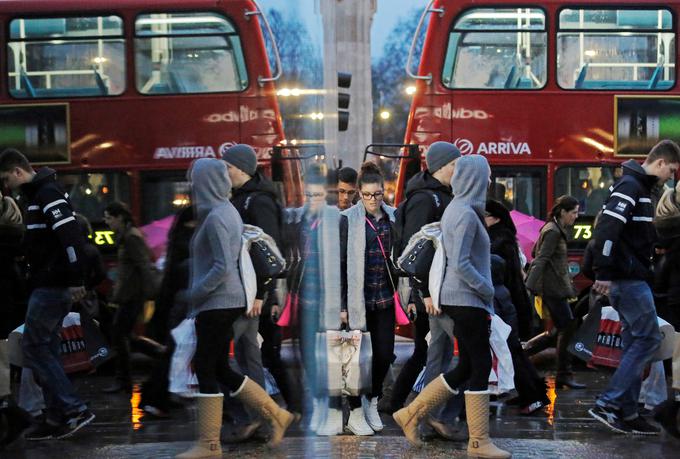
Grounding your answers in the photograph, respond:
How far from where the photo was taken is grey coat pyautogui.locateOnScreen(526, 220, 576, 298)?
7.66 meters

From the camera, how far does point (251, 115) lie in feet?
4.78

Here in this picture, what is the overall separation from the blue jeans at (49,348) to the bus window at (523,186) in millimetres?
4837

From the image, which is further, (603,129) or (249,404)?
(603,129)

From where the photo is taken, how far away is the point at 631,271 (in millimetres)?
5859

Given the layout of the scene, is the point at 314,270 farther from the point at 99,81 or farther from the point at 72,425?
the point at 72,425

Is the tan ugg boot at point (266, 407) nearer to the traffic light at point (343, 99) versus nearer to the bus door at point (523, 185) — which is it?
the traffic light at point (343, 99)

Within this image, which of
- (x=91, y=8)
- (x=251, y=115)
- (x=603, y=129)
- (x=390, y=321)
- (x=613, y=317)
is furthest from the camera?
(x=603, y=129)

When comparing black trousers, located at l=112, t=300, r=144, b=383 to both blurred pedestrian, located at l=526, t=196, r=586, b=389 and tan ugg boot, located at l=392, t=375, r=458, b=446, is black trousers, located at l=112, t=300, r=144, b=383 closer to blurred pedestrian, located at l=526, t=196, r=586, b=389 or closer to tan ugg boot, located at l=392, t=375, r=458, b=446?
tan ugg boot, located at l=392, t=375, r=458, b=446

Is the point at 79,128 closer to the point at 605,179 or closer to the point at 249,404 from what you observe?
the point at 249,404

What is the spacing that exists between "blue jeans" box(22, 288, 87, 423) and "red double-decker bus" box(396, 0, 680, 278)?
15.0 ft

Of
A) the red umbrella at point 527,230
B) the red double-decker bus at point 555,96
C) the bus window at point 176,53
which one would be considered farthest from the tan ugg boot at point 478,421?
the red double-decker bus at point 555,96

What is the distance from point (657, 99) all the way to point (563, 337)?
2536mm

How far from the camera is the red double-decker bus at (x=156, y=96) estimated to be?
3.81ft

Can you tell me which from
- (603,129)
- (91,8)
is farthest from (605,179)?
(91,8)
